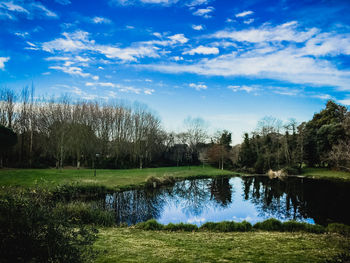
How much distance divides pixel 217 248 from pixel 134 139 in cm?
4310

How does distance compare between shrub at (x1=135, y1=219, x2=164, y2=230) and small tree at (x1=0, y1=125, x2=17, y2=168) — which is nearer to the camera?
shrub at (x1=135, y1=219, x2=164, y2=230)

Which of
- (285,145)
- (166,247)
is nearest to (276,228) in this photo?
(166,247)

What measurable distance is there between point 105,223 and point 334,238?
Answer: 33.5 feet

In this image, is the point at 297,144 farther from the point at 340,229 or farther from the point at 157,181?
the point at 340,229

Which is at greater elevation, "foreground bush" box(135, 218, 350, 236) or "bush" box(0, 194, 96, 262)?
"bush" box(0, 194, 96, 262)

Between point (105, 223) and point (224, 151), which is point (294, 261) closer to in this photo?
point (105, 223)

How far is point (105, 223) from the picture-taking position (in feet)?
38.3

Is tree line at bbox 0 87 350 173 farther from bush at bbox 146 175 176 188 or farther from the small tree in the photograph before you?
bush at bbox 146 175 176 188

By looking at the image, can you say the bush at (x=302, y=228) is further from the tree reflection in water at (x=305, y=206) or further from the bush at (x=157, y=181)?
the bush at (x=157, y=181)

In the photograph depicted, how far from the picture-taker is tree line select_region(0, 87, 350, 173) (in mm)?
38062

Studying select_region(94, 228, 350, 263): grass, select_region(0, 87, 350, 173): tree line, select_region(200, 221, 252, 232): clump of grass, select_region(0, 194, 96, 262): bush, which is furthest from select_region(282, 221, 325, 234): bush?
select_region(0, 87, 350, 173): tree line

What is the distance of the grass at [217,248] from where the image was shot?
20.0 ft

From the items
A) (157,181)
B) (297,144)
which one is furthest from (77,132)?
(297,144)

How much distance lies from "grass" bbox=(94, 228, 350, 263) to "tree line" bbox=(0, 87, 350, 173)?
2785cm
